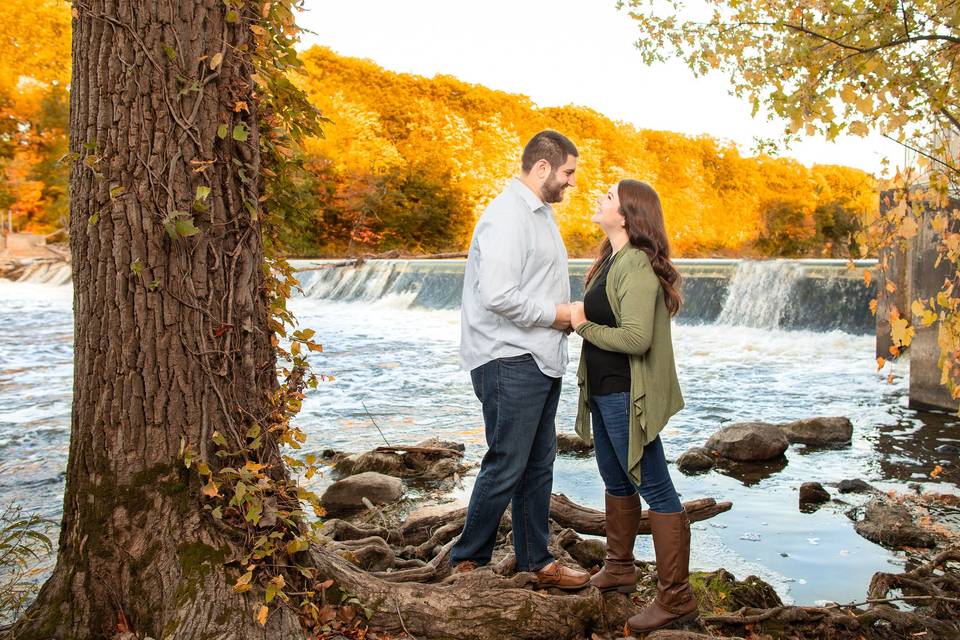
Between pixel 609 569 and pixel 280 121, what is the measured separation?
2.06 meters

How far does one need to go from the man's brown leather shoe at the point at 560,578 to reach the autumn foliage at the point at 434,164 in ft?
89.5

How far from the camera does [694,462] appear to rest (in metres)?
6.08

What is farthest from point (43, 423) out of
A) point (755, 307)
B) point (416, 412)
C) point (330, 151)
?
point (330, 151)

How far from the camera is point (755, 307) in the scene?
14352 millimetres

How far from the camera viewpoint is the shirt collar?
9.54 ft

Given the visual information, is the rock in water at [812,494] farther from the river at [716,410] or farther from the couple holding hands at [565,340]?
the couple holding hands at [565,340]

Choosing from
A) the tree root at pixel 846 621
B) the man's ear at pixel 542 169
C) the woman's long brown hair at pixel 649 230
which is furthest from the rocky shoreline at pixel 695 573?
the man's ear at pixel 542 169

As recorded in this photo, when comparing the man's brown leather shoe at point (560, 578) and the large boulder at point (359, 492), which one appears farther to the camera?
the large boulder at point (359, 492)

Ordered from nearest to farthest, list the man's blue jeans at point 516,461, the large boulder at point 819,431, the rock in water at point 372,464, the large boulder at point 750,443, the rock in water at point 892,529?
the man's blue jeans at point 516,461 < the rock in water at point 892,529 < the rock in water at point 372,464 < the large boulder at point 750,443 < the large boulder at point 819,431

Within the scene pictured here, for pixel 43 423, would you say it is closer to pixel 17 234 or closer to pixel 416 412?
pixel 416 412

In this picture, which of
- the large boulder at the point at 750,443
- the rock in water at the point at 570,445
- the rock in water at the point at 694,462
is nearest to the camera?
the rock in water at the point at 694,462

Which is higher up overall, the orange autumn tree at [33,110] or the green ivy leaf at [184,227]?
the orange autumn tree at [33,110]

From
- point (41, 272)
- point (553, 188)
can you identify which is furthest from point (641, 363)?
point (41, 272)

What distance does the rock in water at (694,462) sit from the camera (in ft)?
19.9
